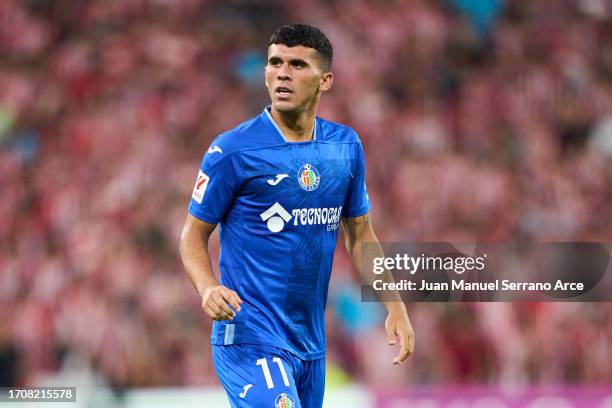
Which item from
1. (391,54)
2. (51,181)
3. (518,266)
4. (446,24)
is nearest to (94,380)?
(51,181)

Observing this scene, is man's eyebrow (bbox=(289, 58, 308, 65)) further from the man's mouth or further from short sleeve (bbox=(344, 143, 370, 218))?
short sleeve (bbox=(344, 143, 370, 218))

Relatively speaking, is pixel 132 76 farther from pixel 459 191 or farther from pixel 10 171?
pixel 459 191

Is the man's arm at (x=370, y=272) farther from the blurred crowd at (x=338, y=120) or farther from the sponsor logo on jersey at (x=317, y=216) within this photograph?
the blurred crowd at (x=338, y=120)

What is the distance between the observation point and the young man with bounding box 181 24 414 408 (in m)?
4.39

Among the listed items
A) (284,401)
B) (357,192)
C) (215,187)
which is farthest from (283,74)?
(284,401)

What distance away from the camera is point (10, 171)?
37.9ft

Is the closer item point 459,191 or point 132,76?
point 459,191

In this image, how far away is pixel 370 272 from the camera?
4.87m

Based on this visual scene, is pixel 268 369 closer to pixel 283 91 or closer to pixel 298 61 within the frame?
pixel 283 91

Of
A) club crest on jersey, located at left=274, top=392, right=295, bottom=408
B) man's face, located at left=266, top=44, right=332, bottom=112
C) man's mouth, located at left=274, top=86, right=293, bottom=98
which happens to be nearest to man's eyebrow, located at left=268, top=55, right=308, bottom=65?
man's face, located at left=266, top=44, right=332, bottom=112

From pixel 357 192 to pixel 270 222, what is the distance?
1.73ft

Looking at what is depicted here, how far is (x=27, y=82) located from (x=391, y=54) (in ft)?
14.7

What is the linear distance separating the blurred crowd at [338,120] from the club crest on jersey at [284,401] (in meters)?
5.24

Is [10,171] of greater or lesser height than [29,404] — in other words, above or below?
above
